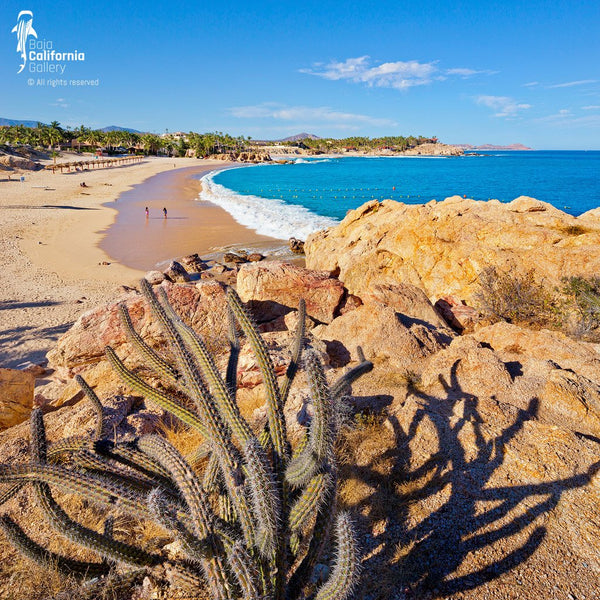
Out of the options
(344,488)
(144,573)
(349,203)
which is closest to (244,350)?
(344,488)

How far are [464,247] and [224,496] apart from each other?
385 inches

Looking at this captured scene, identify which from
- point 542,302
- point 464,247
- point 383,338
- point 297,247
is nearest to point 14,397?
point 383,338

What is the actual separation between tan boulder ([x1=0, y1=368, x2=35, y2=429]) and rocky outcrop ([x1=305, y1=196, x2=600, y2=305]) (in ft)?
23.4

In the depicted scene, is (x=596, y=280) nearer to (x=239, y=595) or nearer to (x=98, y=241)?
(x=239, y=595)

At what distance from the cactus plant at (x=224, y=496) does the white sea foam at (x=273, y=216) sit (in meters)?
21.9

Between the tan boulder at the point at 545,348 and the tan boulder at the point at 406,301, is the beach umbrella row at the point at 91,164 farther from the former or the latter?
the tan boulder at the point at 545,348

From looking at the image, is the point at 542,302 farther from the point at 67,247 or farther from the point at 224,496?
the point at 67,247

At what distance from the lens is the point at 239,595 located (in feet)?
7.93

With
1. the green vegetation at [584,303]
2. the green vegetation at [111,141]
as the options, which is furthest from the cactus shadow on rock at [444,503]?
the green vegetation at [111,141]

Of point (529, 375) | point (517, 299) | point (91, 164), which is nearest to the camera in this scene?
point (529, 375)

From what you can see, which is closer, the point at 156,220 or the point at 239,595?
the point at 239,595

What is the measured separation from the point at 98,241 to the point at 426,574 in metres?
23.0

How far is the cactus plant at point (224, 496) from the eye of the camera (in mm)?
2385

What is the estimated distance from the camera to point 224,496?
2982mm
